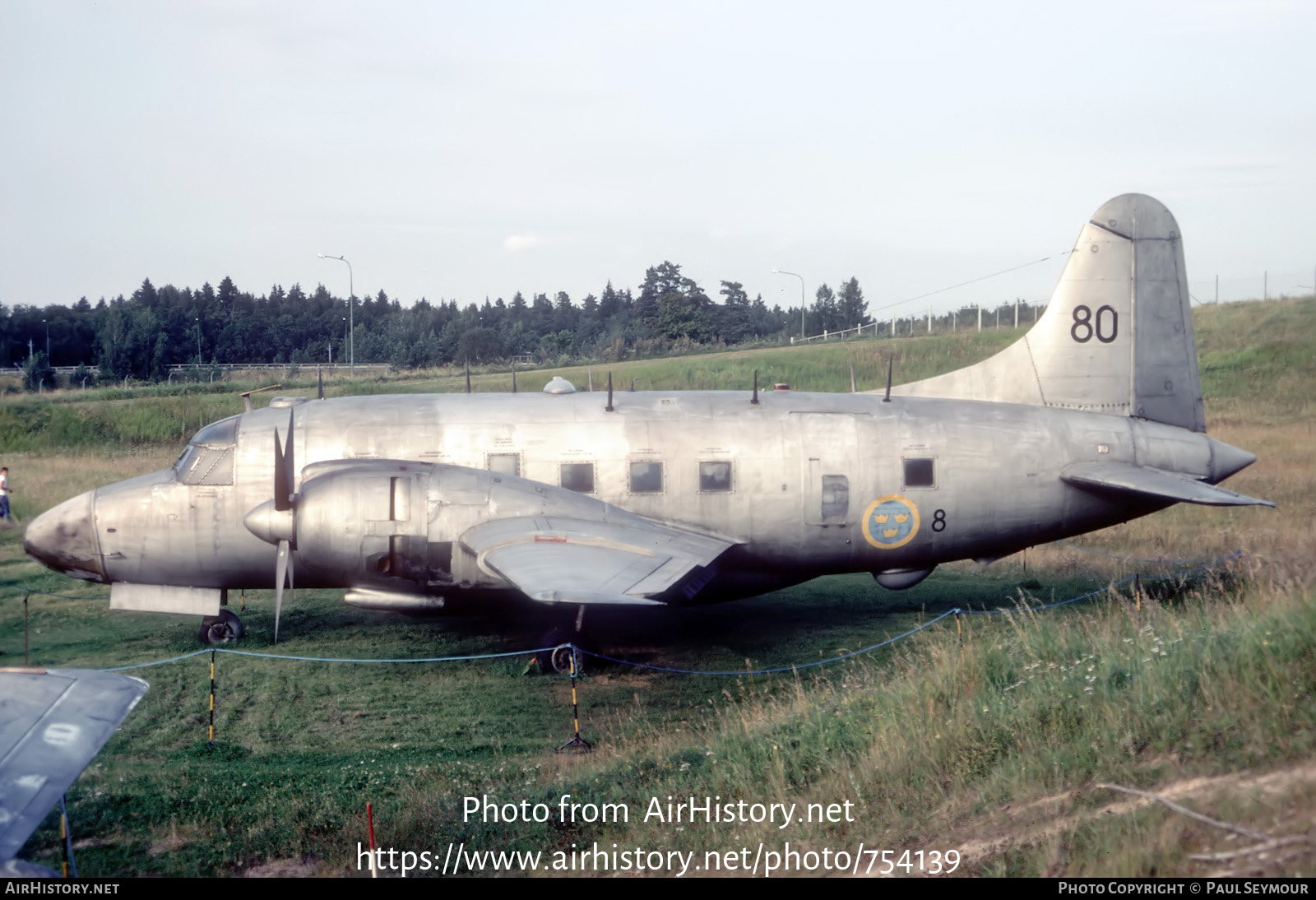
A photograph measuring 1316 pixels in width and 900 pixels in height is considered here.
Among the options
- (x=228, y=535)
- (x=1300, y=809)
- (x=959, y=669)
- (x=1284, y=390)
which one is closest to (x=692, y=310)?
(x=1284, y=390)

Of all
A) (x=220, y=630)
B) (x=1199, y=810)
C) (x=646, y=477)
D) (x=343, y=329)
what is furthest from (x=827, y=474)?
(x=343, y=329)

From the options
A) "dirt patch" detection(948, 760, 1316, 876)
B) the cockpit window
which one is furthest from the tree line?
"dirt patch" detection(948, 760, 1316, 876)

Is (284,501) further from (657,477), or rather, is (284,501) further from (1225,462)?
(1225,462)

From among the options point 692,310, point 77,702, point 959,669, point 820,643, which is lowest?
point 820,643

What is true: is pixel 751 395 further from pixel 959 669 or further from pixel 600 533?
pixel 959 669

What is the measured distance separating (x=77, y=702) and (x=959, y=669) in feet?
23.9

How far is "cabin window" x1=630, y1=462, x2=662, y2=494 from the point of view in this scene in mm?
13469

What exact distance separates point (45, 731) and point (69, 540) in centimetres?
888

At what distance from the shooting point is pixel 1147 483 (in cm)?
1332

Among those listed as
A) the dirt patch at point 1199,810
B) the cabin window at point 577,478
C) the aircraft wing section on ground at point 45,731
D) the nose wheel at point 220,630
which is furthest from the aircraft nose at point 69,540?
the dirt patch at point 1199,810

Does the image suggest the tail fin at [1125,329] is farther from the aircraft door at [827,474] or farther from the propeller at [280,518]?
the propeller at [280,518]

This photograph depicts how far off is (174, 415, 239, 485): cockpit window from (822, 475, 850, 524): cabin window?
8.63m

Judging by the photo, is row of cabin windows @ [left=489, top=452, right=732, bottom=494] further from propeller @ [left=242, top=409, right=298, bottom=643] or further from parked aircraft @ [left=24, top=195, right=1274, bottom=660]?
propeller @ [left=242, top=409, right=298, bottom=643]

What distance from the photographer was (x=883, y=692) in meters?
9.30
